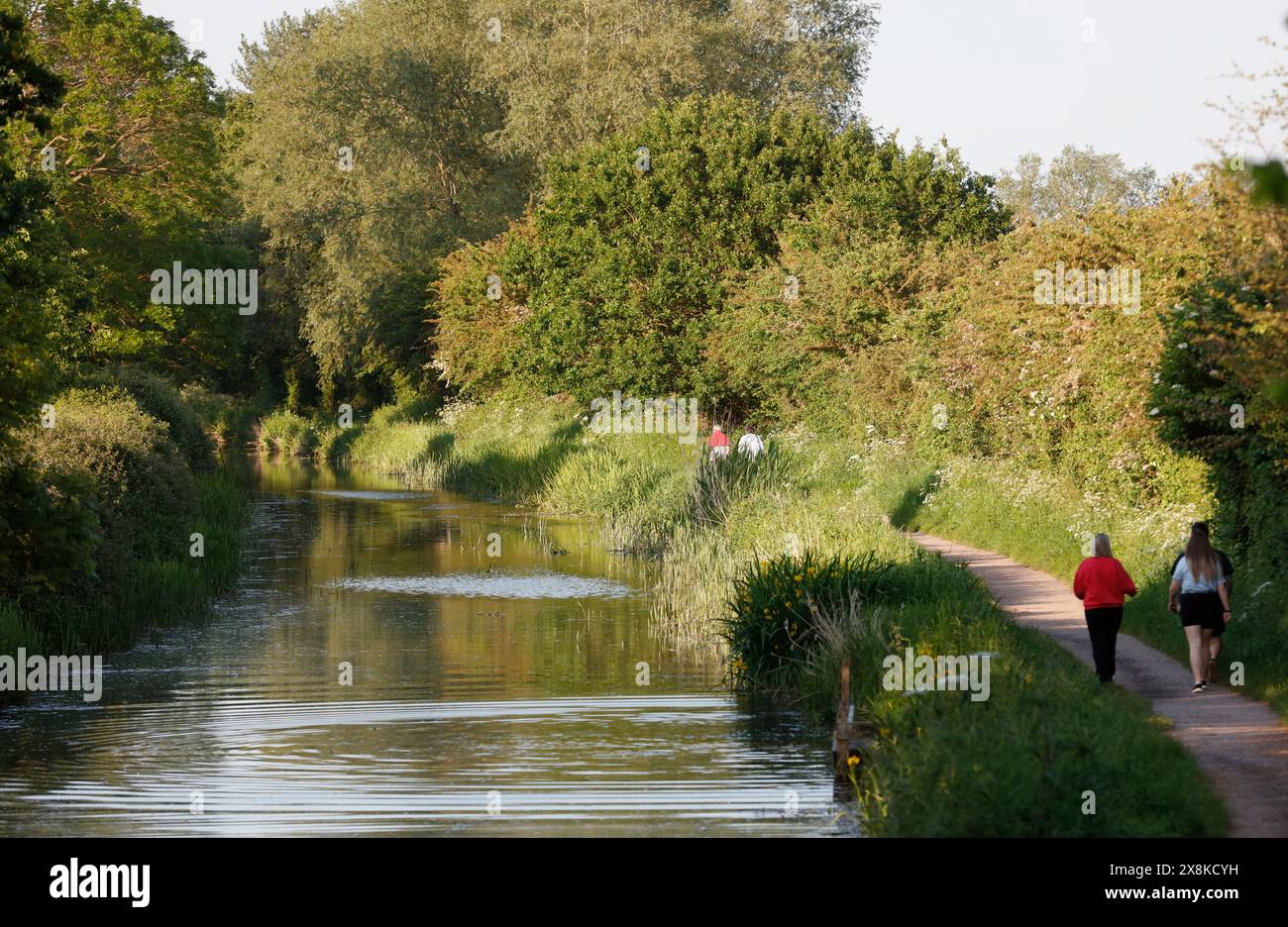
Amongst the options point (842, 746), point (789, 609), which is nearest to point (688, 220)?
point (789, 609)

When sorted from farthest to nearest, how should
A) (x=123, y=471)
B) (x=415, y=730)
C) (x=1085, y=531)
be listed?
(x=123, y=471), (x=1085, y=531), (x=415, y=730)

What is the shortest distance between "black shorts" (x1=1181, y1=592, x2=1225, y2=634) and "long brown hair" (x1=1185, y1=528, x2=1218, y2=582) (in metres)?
0.16

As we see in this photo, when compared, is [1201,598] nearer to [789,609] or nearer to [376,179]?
[789,609]

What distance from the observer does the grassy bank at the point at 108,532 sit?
544 inches

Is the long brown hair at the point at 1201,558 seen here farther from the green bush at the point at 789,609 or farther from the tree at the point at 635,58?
the tree at the point at 635,58

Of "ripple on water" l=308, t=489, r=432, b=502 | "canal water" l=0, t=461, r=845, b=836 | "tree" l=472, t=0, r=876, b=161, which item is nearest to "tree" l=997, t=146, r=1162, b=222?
"tree" l=472, t=0, r=876, b=161

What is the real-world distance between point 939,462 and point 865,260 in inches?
311

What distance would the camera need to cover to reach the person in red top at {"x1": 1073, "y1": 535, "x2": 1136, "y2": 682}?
13.9 m

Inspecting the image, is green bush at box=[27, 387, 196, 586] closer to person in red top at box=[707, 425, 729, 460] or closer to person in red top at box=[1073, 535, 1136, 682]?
person in red top at box=[707, 425, 729, 460]

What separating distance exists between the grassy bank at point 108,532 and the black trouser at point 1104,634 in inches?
355

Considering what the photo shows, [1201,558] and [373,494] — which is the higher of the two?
[373,494]

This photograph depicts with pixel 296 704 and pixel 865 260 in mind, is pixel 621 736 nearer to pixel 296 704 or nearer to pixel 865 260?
pixel 296 704

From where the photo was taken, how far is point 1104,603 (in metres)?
13.9

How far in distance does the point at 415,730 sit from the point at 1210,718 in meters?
7.19
